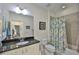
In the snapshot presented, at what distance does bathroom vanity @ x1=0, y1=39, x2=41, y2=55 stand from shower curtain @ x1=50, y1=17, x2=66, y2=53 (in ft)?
0.92

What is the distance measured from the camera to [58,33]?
6.22ft

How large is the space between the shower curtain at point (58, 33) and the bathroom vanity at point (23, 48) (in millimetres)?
281

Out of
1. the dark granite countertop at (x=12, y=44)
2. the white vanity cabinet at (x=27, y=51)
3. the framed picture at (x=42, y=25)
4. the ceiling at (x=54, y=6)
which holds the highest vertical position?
the ceiling at (x=54, y=6)

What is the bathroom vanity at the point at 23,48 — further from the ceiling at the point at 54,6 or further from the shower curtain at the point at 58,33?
the ceiling at the point at 54,6

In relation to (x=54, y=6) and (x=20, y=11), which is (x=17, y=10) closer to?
(x=20, y=11)

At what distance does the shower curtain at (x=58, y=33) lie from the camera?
73.5 inches

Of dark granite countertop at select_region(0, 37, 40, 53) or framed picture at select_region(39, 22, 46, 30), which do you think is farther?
framed picture at select_region(39, 22, 46, 30)

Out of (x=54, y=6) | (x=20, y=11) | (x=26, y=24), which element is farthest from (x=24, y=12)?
(x=54, y=6)

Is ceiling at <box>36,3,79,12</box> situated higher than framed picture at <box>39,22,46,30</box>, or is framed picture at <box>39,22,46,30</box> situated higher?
ceiling at <box>36,3,79,12</box>

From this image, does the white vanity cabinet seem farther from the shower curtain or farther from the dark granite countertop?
the shower curtain

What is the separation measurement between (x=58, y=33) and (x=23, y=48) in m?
0.60

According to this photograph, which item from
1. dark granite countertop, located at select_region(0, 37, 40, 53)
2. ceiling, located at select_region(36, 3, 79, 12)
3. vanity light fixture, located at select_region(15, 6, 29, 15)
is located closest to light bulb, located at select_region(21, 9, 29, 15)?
vanity light fixture, located at select_region(15, 6, 29, 15)

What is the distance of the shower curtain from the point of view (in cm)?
187

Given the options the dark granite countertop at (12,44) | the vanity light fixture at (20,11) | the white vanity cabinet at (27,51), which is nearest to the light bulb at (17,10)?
the vanity light fixture at (20,11)
